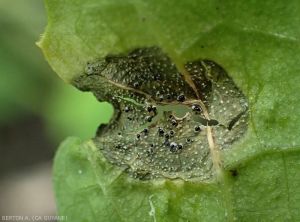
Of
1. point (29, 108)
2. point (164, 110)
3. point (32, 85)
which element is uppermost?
point (164, 110)

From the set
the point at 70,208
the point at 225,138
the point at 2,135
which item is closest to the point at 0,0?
the point at 2,135

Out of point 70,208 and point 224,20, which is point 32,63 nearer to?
point 70,208

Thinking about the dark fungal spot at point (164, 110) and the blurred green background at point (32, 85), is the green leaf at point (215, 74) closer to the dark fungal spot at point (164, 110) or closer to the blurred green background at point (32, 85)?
the dark fungal spot at point (164, 110)

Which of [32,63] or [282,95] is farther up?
[282,95]

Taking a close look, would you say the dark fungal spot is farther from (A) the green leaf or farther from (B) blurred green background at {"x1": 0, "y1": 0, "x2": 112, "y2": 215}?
(B) blurred green background at {"x1": 0, "y1": 0, "x2": 112, "y2": 215}

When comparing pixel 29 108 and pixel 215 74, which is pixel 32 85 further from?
pixel 215 74

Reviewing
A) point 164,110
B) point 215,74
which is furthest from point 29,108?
point 215,74

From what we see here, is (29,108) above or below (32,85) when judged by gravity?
below
